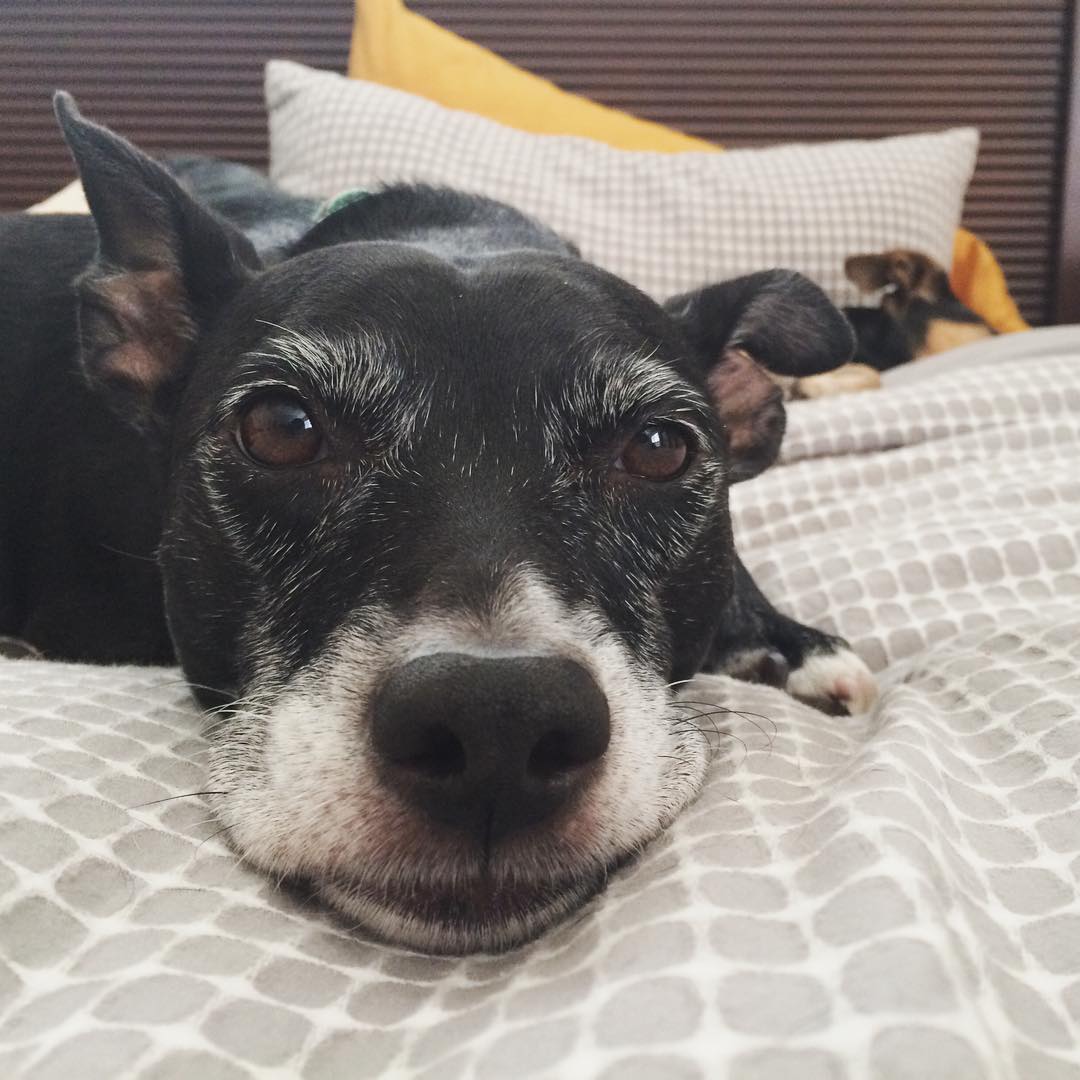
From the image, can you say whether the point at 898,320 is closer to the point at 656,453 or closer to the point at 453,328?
the point at 656,453

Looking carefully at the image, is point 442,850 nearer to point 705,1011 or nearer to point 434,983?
point 434,983

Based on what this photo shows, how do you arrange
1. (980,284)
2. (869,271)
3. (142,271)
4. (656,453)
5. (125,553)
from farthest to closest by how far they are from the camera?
1. (980,284)
2. (869,271)
3. (125,553)
4. (142,271)
5. (656,453)

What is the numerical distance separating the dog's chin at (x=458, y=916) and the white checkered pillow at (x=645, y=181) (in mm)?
2914

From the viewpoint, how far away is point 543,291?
1.38 m

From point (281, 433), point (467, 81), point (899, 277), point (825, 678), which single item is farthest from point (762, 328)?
point (467, 81)

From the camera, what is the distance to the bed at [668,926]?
0.60 metres

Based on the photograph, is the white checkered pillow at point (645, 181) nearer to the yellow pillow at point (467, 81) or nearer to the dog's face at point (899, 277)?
the dog's face at point (899, 277)

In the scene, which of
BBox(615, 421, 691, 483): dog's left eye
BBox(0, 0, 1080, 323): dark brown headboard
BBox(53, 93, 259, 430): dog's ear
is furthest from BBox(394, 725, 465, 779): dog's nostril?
BBox(0, 0, 1080, 323): dark brown headboard

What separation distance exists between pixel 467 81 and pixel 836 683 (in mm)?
3305

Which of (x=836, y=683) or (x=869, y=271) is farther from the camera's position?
(x=869, y=271)

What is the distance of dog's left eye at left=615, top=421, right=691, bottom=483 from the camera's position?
1341mm

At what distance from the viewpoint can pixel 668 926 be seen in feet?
2.45

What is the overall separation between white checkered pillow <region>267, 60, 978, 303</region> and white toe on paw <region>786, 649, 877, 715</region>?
7.04 feet

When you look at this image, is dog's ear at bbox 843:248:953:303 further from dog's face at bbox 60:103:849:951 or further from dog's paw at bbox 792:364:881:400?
dog's face at bbox 60:103:849:951
